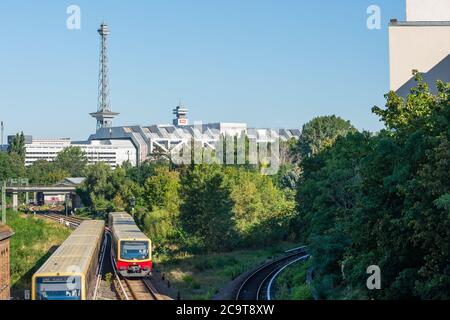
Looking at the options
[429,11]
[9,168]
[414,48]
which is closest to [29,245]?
[414,48]

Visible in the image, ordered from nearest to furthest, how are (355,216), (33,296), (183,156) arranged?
(33,296) → (355,216) → (183,156)

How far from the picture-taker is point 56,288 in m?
20.0

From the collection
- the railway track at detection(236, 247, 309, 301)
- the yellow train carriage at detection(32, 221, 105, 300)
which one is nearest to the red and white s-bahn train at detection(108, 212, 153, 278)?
the railway track at detection(236, 247, 309, 301)

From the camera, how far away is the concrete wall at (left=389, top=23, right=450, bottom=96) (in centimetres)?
4578

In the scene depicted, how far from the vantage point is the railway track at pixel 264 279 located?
92.6ft

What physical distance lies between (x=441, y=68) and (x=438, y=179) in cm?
2866

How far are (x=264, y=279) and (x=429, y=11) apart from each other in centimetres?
2498

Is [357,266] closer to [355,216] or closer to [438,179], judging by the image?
[355,216]

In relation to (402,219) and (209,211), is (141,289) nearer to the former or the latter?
(402,219)

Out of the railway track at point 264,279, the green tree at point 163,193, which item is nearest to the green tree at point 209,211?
the green tree at point 163,193

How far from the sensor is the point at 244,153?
82312 millimetres
